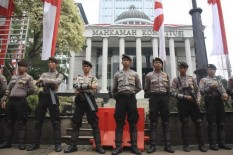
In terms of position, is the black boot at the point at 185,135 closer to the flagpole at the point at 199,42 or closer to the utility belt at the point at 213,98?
the utility belt at the point at 213,98

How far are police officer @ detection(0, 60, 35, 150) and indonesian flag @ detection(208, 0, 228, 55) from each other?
246 inches

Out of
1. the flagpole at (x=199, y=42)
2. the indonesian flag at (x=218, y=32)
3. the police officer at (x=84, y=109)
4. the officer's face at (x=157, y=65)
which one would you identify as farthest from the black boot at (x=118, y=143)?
the flagpole at (x=199, y=42)

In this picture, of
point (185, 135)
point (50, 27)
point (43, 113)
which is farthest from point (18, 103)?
point (185, 135)

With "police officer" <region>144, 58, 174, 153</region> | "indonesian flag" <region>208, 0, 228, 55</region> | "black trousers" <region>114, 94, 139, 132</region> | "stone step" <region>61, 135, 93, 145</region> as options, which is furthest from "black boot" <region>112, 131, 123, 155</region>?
"indonesian flag" <region>208, 0, 228, 55</region>

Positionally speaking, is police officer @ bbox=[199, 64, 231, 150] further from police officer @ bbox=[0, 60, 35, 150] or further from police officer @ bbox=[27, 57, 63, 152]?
police officer @ bbox=[0, 60, 35, 150]

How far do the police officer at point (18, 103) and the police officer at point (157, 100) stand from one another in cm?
288

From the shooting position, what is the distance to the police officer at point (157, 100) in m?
5.53

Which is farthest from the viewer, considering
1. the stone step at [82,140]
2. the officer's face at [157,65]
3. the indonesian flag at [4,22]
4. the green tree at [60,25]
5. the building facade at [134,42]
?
the building facade at [134,42]

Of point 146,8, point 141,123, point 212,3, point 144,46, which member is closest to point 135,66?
point 144,46

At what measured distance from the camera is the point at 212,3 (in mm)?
9281

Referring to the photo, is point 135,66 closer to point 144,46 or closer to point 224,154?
point 144,46

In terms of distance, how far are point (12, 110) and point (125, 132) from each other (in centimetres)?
274

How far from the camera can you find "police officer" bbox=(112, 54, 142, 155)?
5316mm

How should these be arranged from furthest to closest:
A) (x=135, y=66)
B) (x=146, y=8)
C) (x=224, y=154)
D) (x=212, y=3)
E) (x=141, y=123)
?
(x=146, y=8), (x=135, y=66), (x=212, y=3), (x=141, y=123), (x=224, y=154)
